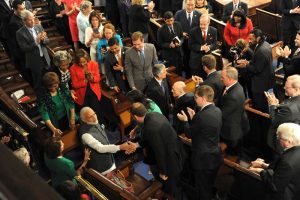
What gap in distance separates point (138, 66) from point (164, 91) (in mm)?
611

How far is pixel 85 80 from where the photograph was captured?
4.42 m

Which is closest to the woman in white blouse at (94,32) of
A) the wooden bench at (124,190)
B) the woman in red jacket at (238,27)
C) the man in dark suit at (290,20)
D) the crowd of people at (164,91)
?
the crowd of people at (164,91)

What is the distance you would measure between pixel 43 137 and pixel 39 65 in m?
1.77

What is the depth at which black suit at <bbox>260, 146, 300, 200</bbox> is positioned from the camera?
2.64 m

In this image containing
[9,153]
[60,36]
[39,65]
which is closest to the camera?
[9,153]

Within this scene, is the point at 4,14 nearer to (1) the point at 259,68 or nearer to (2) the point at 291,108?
(1) the point at 259,68

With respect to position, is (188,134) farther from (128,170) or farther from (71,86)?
(71,86)

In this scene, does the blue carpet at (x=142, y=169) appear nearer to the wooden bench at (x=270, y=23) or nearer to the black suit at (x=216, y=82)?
the black suit at (x=216, y=82)

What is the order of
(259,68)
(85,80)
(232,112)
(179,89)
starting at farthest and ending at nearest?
(259,68), (85,80), (179,89), (232,112)

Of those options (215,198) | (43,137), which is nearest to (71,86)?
(43,137)

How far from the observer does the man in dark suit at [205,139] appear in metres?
3.18

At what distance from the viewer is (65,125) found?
169 inches

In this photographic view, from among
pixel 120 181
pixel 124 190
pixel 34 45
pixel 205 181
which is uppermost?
pixel 34 45

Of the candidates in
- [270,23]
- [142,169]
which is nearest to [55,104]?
[142,169]
